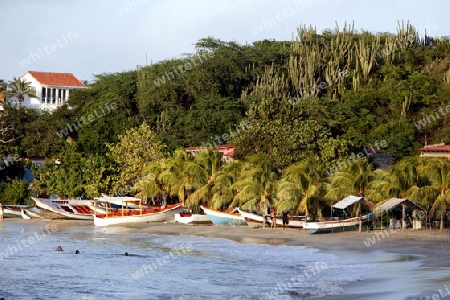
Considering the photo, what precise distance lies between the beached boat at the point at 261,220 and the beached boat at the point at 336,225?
2.44 m

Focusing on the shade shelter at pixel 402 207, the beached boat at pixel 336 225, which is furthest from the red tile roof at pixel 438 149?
the beached boat at pixel 336 225

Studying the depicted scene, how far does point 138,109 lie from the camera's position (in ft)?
243

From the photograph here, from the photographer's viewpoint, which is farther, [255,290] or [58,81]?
[58,81]

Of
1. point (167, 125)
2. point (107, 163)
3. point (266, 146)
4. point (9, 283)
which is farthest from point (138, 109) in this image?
point (9, 283)

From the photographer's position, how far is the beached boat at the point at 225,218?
45062 mm

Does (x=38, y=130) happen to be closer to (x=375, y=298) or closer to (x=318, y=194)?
(x=318, y=194)

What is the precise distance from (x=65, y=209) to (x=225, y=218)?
13.6m

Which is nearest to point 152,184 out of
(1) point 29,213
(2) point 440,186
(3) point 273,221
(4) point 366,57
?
(3) point 273,221

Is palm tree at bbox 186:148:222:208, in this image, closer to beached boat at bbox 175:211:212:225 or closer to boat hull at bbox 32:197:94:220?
beached boat at bbox 175:211:212:225

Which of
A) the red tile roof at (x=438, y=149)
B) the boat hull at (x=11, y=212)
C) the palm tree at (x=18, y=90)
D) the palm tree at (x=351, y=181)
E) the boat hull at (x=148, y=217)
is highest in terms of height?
the palm tree at (x=18, y=90)

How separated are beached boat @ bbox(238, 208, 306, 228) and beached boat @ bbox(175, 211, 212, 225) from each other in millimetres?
3686

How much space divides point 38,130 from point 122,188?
20.6 m

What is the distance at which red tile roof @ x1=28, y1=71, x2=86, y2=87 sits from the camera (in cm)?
9006

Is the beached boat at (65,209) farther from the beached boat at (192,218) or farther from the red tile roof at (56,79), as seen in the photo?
the red tile roof at (56,79)
